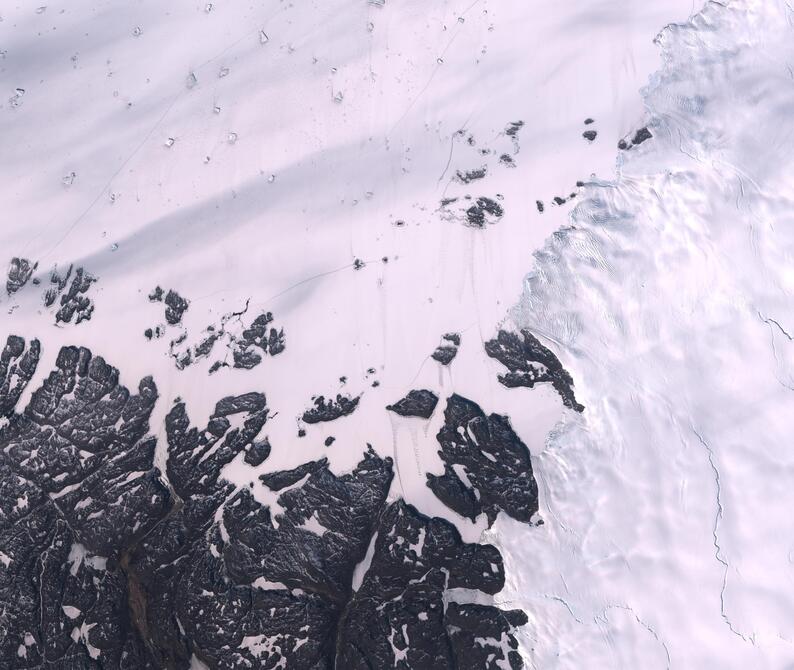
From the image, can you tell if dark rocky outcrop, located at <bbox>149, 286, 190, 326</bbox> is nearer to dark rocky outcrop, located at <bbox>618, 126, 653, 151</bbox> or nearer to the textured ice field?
the textured ice field

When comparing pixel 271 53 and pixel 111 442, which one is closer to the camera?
pixel 111 442

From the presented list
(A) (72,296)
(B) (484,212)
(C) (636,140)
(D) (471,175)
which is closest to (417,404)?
(B) (484,212)

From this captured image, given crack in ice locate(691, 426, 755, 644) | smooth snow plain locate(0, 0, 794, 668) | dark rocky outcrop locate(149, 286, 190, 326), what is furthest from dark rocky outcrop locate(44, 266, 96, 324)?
crack in ice locate(691, 426, 755, 644)

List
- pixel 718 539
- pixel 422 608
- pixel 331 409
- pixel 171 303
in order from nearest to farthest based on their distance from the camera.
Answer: pixel 718 539
pixel 422 608
pixel 331 409
pixel 171 303

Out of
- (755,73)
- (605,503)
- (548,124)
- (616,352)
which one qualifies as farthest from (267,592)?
(755,73)

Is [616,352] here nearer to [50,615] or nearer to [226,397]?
[226,397]

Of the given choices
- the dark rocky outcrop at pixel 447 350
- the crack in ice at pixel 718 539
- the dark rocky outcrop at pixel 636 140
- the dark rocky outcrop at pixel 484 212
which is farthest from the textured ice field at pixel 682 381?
the dark rocky outcrop at pixel 447 350

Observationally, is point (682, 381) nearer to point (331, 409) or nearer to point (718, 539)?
point (718, 539)
